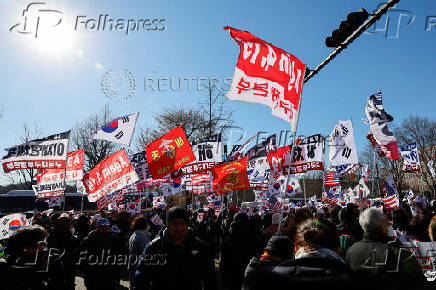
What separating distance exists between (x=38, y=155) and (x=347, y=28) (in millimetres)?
12410

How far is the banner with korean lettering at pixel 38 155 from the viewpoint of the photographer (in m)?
12.5

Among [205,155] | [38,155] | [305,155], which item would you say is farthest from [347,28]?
[38,155]

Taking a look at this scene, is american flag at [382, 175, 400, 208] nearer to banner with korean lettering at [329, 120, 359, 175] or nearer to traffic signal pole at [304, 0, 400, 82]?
banner with korean lettering at [329, 120, 359, 175]

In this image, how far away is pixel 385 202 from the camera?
43.2ft

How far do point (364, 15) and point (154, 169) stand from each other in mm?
8755

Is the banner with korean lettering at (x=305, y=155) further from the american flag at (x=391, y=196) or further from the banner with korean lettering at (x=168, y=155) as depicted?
the banner with korean lettering at (x=168, y=155)

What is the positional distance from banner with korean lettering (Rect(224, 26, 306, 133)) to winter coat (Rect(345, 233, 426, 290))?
271 centimetres

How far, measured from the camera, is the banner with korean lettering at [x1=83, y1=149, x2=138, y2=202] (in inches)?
422

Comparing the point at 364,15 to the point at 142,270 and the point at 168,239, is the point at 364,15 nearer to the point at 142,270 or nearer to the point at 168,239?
the point at 168,239

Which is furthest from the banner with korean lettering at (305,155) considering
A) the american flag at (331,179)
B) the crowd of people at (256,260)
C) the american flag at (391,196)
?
the crowd of people at (256,260)

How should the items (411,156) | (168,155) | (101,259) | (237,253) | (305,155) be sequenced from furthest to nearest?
(411,156)
(305,155)
(168,155)
(101,259)
(237,253)

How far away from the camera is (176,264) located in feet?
10.4

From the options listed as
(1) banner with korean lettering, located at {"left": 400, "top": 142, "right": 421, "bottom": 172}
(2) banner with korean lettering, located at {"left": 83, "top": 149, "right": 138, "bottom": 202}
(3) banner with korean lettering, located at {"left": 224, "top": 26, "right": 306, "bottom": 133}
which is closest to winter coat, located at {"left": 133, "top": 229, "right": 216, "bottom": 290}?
(3) banner with korean lettering, located at {"left": 224, "top": 26, "right": 306, "bottom": 133}

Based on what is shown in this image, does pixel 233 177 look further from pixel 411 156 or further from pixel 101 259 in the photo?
pixel 411 156
